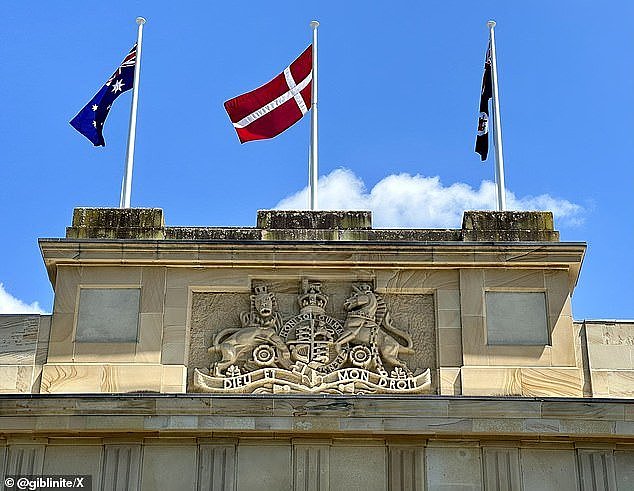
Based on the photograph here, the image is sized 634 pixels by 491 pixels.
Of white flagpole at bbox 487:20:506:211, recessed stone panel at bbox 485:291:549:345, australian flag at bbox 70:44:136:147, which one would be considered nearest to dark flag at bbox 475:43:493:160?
white flagpole at bbox 487:20:506:211

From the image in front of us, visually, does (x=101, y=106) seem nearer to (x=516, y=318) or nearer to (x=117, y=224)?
(x=117, y=224)

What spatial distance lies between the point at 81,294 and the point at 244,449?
4.14m

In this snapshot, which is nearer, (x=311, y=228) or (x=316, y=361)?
(x=316, y=361)

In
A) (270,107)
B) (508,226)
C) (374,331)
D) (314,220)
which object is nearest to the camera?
(374,331)

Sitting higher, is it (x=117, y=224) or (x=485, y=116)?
(x=485, y=116)

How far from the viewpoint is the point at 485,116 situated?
2359 cm

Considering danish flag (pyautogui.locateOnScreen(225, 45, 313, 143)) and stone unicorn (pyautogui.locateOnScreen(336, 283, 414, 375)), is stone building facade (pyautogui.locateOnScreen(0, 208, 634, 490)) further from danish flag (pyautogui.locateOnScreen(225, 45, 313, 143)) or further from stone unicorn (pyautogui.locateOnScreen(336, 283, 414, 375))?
danish flag (pyautogui.locateOnScreen(225, 45, 313, 143))

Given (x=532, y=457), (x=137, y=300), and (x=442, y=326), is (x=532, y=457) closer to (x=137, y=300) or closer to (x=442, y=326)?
(x=442, y=326)

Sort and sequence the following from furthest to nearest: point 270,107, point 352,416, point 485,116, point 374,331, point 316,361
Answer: point 485,116, point 270,107, point 374,331, point 316,361, point 352,416

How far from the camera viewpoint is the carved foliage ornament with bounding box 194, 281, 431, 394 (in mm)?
19953

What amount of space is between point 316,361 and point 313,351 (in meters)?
0.19

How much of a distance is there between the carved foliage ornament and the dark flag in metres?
4.45

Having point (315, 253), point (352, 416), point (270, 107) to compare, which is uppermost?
point (270, 107)

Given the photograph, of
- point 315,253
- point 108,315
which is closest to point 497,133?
point 315,253
